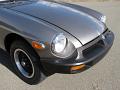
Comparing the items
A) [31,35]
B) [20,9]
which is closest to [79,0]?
[20,9]

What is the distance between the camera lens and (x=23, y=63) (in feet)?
11.7

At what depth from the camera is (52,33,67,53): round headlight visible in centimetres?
289

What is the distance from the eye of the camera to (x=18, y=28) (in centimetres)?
318

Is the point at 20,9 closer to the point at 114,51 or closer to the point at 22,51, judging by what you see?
the point at 22,51

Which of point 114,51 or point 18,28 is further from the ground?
point 18,28

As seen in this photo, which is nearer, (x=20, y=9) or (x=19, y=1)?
(x=20, y=9)

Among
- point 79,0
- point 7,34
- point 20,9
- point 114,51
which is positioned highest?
point 20,9

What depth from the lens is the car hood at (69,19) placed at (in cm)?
326

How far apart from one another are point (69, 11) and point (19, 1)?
111 centimetres

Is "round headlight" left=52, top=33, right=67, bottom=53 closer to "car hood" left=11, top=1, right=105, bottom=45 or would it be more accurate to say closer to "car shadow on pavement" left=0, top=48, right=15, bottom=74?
"car hood" left=11, top=1, right=105, bottom=45

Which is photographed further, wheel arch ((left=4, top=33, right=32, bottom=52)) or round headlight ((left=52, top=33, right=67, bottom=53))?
wheel arch ((left=4, top=33, right=32, bottom=52))

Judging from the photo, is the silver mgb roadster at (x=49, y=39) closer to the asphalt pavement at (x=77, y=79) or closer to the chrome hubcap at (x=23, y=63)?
the chrome hubcap at (x=23, y=63)

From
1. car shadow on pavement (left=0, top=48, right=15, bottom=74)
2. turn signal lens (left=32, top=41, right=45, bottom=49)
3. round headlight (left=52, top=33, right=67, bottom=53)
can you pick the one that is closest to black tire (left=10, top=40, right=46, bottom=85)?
turn signal lens (left=32, top=41, right=45, bottom=49)

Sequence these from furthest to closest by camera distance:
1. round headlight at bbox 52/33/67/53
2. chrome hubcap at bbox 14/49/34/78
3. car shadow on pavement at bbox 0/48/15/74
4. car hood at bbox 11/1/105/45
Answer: car shadow on pavement at bbox 0/48/15/74
chrome hubcap at bbox 14/49/34/78
car hood at bbox 11/1/105/45
round headlight at bbox 52/33/67/53
